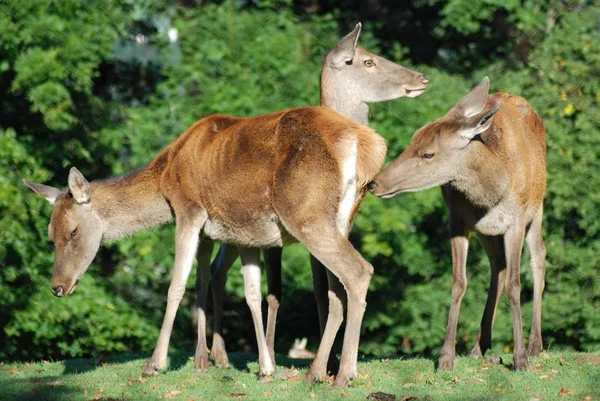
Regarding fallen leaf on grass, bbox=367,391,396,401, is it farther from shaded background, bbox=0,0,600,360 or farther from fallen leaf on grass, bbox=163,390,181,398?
shaded background, bbox=0,0,600,360

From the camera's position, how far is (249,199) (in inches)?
333

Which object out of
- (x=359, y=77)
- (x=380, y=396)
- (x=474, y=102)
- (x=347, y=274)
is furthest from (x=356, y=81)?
(x=380, y=396)

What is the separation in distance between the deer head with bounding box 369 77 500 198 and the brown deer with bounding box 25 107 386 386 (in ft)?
0.97

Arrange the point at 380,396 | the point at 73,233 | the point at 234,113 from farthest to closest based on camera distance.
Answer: the point at 234,113 < the point at 73,233 < the point at 380,396

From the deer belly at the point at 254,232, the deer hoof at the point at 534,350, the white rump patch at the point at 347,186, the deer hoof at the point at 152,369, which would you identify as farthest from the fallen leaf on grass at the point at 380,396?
the deer hoof at the point at 534,350

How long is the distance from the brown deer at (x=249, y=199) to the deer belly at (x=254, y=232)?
0.01 m

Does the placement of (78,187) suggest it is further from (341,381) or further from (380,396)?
(380,396)

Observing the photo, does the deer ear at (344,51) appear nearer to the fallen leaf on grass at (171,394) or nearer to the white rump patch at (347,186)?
the white rump patch at (347,186)

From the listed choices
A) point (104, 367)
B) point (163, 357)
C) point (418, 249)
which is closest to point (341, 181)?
point (163, 357)

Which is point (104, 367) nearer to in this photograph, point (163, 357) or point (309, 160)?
point (163, 357)

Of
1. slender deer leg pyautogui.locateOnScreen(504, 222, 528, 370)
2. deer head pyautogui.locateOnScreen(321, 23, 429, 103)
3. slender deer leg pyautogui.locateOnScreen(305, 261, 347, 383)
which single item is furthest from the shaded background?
slender deer leg pyautogui.locateOnScreen(305, 261, 347, 383)

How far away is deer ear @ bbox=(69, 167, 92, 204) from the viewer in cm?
896

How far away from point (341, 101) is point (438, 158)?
1278mm

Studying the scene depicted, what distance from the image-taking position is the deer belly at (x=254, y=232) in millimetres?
8438
